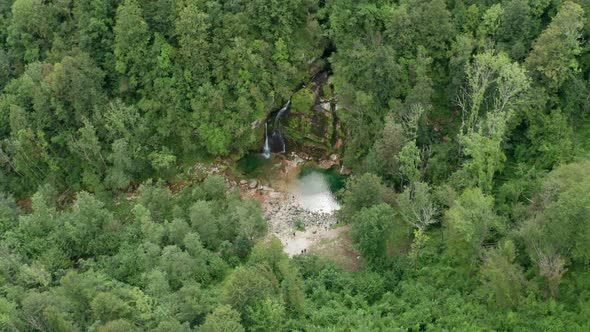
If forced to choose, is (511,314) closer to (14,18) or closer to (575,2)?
(575,2)

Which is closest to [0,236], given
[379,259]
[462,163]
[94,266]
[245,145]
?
[94,266]

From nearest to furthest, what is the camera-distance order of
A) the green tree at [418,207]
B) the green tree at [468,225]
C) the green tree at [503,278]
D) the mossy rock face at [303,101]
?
the green tree at [503,278] < the green tree at [468,225] < the green tree at [418,207] < the mossy rock face at [303,101]

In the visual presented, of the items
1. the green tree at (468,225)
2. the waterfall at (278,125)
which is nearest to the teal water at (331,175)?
the waterfall at (278,125)

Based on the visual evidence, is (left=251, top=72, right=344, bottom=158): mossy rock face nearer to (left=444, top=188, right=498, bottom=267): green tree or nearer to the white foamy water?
the white foamy water

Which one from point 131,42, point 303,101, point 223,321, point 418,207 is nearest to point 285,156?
point 303,101

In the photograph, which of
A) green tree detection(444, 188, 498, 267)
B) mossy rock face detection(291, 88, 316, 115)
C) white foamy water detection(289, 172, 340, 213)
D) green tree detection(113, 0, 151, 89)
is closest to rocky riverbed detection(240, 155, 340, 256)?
white foamy water detection(289, 172, 340, 213)

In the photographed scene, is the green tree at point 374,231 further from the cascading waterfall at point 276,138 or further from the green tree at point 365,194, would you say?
the cascading waterfall at point 276,138
